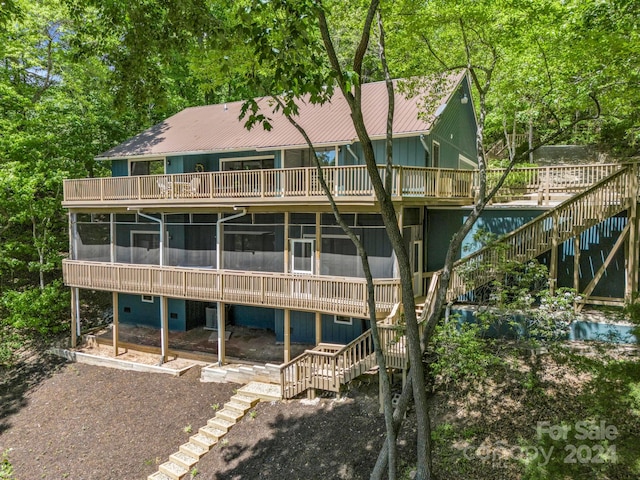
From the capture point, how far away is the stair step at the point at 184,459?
Result: 9.07 meters

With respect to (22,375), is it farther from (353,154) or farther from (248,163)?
(353,154)

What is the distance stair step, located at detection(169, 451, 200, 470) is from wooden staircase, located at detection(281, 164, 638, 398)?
2654mm

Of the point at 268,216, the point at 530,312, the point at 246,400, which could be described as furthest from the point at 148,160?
the point at 530,312

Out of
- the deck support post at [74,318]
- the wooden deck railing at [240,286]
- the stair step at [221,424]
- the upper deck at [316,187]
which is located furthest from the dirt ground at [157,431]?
the upper deck at [316,187]

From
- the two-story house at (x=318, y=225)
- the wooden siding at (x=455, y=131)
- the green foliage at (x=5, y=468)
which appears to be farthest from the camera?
the wooden siding at (x=455, y=131)

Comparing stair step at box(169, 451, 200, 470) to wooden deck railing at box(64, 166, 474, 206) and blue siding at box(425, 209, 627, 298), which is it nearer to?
wooden deck railing at box(64, 166, 474, 206)

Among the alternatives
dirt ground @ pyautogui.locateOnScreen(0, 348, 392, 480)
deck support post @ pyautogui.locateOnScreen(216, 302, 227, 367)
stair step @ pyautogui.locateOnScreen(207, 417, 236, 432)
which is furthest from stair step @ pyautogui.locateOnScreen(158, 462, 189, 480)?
deck support post @ pyautogui.locateOnScreen(216, 302, 227, 367)

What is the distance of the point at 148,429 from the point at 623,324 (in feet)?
40.0

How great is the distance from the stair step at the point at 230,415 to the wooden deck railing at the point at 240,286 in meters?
3.07

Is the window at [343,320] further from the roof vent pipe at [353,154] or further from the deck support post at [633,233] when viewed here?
the deck support post at [633,233]

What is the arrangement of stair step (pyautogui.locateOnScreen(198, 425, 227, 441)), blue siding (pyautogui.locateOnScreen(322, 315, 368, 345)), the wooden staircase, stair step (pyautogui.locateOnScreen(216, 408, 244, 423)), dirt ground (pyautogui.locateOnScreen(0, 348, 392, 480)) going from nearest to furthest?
dirt ground (pyautogui.locateOnScreen(0, 348, 392, 480)) → stair step (pyautogui.locateOnScreen(198, 425, 227, 441)) → the wooden staircase → stair step (pyautogui.locateOnScreen(216, 408, 244, 423)) → blue siding (pyautogui.locateOnScreen(322, 315, 368, 345))

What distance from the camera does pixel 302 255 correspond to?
41.8 feet

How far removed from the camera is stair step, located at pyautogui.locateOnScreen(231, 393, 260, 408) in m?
10.6

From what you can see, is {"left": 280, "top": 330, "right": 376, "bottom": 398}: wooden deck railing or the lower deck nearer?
{"left": 280, "top": 330, "right": 376, "bottom": 398}: wooden deck railing
